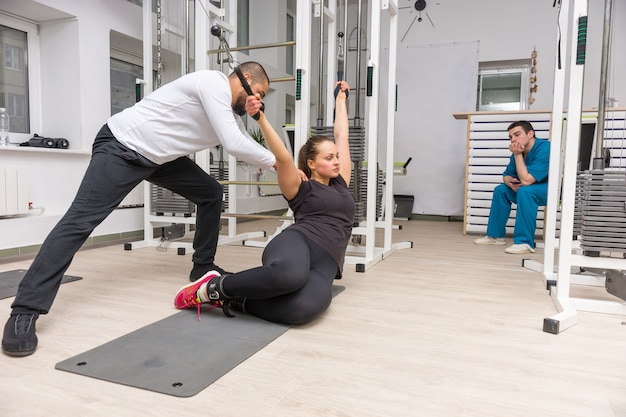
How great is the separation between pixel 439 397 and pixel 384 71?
5.44 m

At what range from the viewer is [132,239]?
3.65 metres

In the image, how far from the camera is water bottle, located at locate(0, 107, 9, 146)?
2.96m

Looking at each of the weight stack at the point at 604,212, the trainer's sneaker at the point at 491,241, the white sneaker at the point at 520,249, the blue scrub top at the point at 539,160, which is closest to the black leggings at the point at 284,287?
the weight stack at the point at 604,212

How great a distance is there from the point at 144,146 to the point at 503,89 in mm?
5281

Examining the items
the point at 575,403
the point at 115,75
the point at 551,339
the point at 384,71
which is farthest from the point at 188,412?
the point at 384,71

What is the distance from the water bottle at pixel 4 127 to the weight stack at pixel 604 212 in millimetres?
3329

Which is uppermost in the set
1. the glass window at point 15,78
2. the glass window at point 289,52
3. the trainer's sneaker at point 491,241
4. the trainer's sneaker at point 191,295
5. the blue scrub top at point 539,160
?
the glass window at point 289,52

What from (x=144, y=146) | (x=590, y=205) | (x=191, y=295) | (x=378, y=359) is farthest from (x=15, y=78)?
(x=590, y=205)

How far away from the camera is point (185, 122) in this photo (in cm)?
188

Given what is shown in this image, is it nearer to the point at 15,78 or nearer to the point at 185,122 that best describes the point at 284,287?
the point at 185,122

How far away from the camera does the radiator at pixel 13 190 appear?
2.72 meters

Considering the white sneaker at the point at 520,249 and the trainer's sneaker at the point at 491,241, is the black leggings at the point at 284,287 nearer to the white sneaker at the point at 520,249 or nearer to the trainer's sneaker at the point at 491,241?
the white sneaker at the point at 520,249

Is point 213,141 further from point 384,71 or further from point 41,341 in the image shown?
point 384,71

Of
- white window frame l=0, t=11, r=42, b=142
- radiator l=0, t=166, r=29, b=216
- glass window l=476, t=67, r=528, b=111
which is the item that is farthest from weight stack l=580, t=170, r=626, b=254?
glass window l=476, t=67, r=528, b=111
